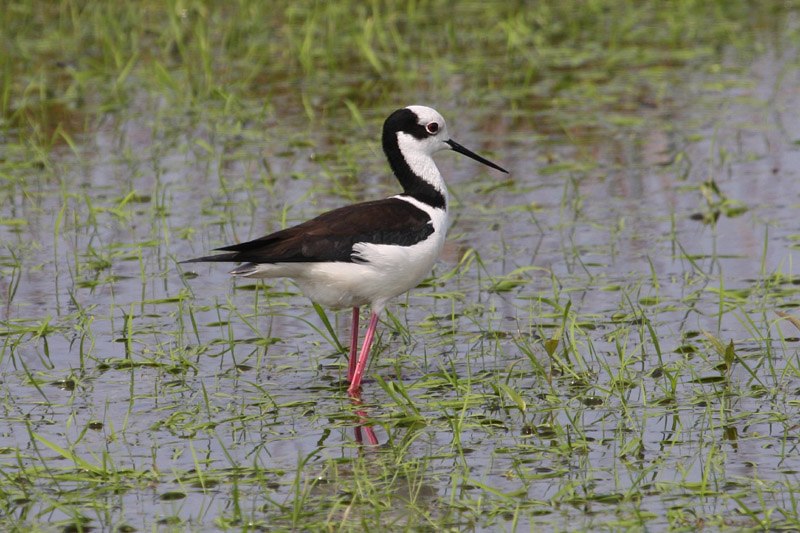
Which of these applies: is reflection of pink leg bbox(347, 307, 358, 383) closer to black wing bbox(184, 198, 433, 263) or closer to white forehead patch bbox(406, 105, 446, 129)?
black wing bbox(184, 198, 433, 263)

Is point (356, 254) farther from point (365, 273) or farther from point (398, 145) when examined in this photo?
point (398, 145)

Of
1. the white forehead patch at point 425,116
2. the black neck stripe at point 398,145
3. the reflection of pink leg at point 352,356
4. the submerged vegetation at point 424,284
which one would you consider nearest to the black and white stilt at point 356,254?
the reflection of pink leg at point 352,356

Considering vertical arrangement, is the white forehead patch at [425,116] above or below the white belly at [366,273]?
above

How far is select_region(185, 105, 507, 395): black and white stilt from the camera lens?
601cm

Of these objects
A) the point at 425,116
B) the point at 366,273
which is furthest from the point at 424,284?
the point at 366,273

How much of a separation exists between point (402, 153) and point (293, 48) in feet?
22.2

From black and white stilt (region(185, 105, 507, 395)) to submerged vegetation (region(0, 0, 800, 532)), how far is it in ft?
1.02

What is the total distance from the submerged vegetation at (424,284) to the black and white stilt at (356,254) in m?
0.31

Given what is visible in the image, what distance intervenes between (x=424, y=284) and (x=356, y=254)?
1580 mm

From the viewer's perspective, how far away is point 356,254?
6078mm

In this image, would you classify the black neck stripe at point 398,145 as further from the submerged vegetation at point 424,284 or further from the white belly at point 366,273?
the submerged vegetation at point 424,284

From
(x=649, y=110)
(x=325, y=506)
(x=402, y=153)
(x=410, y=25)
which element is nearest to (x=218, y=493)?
(x=325, y=506)

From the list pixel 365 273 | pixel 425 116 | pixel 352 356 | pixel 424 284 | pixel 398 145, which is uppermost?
pixel 425 116

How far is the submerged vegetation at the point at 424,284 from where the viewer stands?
4934mm
